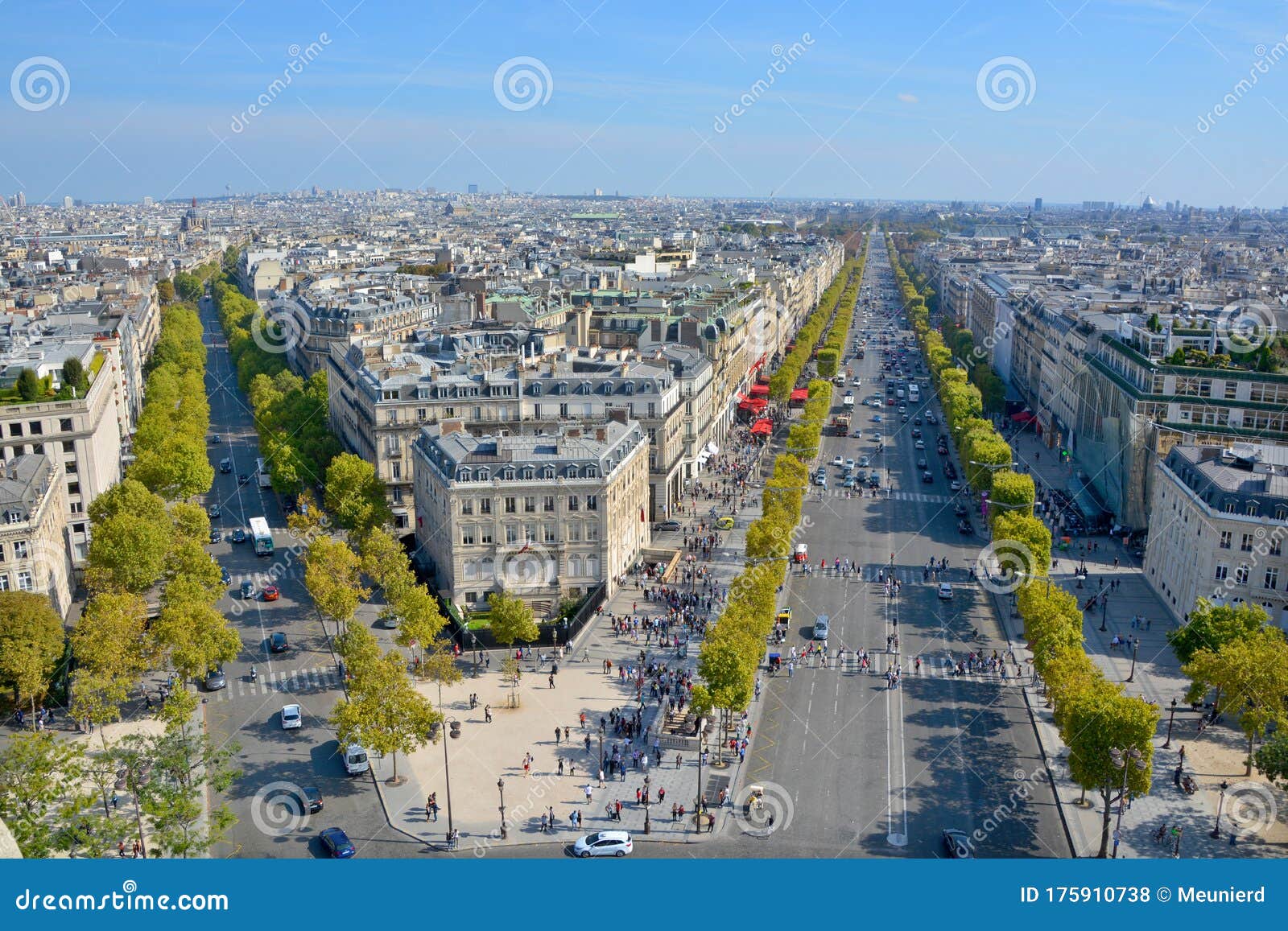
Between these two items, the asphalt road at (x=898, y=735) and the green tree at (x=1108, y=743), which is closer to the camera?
the green tree at (x=1108, y=743)

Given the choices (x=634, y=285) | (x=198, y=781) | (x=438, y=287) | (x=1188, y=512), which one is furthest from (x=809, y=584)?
(x=438, y=287)

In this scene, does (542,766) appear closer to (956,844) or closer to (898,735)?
(898,735)

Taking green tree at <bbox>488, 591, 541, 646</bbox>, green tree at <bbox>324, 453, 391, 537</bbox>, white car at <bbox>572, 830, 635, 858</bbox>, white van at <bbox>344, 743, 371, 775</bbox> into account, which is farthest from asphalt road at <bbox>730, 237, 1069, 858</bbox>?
green tree at <bbox>324, 453, 391, 537</bbox>

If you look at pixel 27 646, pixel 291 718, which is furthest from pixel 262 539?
pixel 291 718

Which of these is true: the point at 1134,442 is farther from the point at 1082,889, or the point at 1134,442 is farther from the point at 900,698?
the point at 1082,889

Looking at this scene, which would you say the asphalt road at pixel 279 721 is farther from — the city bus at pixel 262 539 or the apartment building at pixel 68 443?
the apartment building at pixel 68 443

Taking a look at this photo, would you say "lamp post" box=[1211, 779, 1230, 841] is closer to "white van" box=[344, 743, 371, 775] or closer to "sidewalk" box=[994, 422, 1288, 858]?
"sidewalk" box=[994, 422, 1288, 858]

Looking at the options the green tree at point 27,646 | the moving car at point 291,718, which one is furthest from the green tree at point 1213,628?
the green tree at point 27,646
